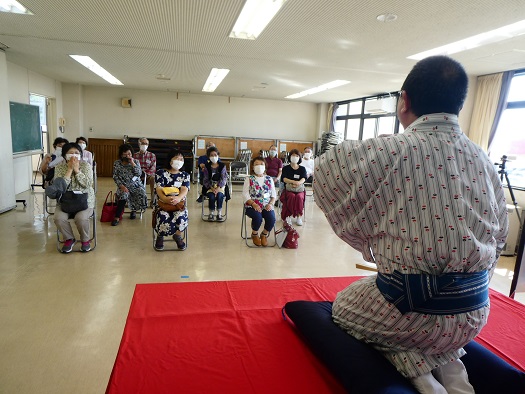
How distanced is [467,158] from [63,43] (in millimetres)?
5879

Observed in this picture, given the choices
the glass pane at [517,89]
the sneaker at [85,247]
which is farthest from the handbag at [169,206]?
the glass pane at [517,89]

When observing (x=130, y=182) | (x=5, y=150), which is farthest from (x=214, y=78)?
(x=5, y=150)

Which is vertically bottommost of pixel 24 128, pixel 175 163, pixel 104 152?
pixel 104 152

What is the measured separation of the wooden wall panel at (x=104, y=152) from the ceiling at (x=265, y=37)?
3287 mm

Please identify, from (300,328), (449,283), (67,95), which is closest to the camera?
(449,283)

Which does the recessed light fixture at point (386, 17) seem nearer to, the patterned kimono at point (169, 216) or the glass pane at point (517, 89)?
the patterned kimono at point (169, 216)

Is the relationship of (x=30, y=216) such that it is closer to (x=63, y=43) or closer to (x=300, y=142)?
(x=63, y=43)

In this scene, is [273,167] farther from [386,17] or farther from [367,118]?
[367,118]

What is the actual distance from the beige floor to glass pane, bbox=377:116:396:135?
4251mm

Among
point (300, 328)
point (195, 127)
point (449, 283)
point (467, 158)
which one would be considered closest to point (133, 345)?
point (300, 328)

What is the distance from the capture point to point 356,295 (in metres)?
1.24

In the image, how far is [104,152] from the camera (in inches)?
407

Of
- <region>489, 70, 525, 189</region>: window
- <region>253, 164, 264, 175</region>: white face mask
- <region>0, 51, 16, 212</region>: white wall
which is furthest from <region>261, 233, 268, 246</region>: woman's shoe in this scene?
<region>0, 51, 16, 212</region>: white wall

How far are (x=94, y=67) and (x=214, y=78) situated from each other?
101 inches
